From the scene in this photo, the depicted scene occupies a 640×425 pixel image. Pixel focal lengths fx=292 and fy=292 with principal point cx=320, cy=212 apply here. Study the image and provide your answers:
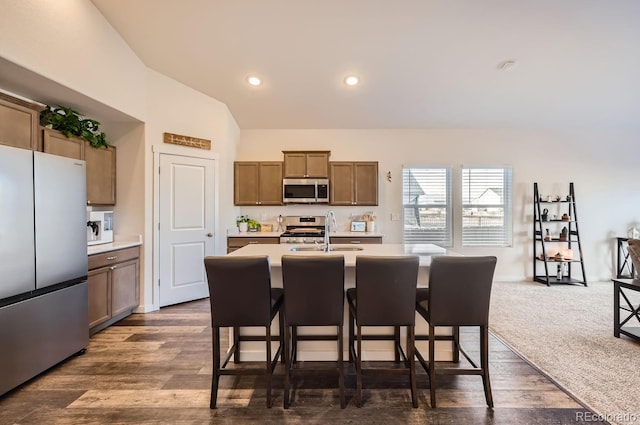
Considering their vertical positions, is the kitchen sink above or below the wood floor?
above

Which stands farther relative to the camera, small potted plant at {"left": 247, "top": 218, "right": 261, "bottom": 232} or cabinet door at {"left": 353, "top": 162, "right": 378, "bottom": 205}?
small potted plant at {"left": 247, "top": 218, "right": 261, "bottom": 232}

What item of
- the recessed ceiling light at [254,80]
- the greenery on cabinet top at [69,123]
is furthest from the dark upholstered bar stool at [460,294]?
the greenery on cabinet top at [69,123]

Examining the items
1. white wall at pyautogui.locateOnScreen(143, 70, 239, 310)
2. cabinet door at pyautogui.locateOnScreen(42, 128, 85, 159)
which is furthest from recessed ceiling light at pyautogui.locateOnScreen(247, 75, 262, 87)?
cabinet door at pyautogui.locateOnScreen(42, 128, 85, 159)

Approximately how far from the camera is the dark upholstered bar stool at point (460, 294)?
1935mm

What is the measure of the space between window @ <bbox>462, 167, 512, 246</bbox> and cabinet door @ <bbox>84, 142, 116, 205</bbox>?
5.51 m

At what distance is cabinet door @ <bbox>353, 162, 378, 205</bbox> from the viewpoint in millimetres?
4902

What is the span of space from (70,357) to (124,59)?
3235mm

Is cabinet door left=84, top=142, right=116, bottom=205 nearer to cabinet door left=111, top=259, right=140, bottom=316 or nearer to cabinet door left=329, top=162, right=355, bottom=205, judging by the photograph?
cabinet door left=111, top=259, right=140, bottom=316

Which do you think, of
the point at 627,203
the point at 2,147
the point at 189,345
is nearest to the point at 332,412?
the point at 189,345

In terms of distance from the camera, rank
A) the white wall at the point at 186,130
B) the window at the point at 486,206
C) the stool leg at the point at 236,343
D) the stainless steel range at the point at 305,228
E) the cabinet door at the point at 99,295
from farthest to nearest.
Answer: the window at the point at 486,206 < the stainless steel range at the point at 305,228 < the white wall at the point at 186,130 < the cabinet door at the point at 99,295 < the stool leg at the point at 236,343

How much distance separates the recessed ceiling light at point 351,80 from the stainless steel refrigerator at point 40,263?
10.7 ft

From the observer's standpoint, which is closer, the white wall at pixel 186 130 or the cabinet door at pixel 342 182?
the white wall at pixel 186 130

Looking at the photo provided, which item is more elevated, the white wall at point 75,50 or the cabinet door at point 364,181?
the white wall at point 75,50

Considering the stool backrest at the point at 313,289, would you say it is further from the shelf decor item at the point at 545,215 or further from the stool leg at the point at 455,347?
the shelf decor item at the point at 545,215
